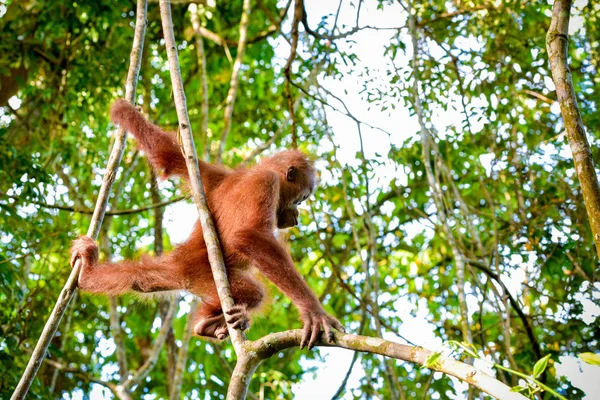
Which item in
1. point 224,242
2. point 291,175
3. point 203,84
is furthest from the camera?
point 203,84

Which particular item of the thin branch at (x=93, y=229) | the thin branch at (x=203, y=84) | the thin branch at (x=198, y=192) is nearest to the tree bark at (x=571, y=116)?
the thin branch at (x=198, y=192)

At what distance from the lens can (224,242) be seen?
12.3ft

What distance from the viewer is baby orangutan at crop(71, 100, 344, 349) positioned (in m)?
3.45

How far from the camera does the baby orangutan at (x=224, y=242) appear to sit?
345 cm

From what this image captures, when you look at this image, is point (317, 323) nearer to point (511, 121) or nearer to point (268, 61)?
point (511, 121)

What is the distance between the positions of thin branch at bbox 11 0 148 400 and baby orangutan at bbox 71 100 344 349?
0.81 ft

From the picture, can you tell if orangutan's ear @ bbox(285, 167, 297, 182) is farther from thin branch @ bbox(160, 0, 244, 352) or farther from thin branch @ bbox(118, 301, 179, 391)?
thin branch @ bbox(118, 301, 179, 391)

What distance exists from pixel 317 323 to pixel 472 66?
4.45m

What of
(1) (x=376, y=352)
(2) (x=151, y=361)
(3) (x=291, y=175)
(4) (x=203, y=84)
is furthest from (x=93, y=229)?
(4) (x=203, y=84)

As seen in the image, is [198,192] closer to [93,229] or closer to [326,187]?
[93,229]

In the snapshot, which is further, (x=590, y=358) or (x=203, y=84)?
(x=203, y=84)

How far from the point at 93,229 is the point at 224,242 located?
0.71 meters

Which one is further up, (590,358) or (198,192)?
(198,192)

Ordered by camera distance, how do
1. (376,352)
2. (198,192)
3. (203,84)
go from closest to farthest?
(376,352), (198,192), (203,84)
